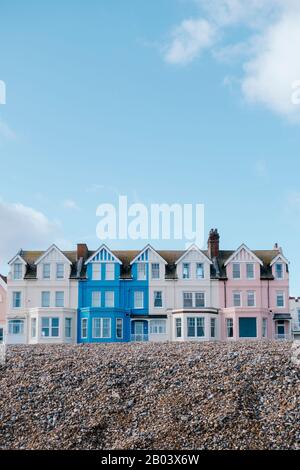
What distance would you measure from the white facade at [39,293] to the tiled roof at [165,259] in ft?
2.20

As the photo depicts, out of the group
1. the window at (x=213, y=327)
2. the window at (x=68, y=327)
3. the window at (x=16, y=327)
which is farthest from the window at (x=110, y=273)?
the window at (x=213, y=327)

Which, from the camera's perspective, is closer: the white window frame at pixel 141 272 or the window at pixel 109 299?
the window at pixel 109 299

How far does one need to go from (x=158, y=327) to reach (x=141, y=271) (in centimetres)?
454

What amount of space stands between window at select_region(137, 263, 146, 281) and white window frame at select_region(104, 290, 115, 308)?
240 centimetres

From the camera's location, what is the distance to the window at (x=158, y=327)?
51.2m

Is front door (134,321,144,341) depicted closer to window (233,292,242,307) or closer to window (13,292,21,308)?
window (233,292,242,307)

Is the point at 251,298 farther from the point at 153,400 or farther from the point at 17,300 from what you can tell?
the point at 153,400

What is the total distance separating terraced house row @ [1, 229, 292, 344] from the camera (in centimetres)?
5072

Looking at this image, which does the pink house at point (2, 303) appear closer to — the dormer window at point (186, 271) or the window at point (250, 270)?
the dormer window at point (186, 271)

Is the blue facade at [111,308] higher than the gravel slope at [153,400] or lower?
higher

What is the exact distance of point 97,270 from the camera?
5231cm

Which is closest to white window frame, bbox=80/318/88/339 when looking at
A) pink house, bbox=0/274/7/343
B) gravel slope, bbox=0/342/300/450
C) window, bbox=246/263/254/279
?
pink house, bbox=0/274/7/343

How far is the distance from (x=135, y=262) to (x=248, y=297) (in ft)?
30.5

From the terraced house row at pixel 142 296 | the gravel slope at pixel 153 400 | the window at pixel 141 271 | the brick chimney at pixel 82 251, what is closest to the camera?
the gravel slope at pixel 153 400
